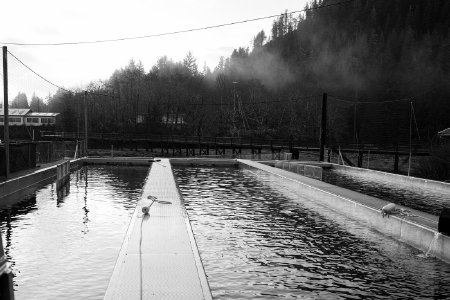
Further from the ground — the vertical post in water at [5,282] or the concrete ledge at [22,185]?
the vertical post in water at [5,282]

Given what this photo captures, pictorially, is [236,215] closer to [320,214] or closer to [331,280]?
[320,214]

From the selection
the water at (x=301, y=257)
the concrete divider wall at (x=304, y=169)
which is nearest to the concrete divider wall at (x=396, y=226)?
the water at (x=301, y=257)

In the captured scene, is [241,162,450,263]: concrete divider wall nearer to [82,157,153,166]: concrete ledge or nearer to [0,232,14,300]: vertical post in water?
[0,232,14,300]: vertical post in water

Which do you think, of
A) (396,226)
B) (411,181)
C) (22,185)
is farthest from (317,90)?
(396,226)

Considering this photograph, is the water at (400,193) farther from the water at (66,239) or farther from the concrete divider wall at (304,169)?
the water at (66,239)

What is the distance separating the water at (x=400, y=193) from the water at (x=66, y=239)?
30.9ft

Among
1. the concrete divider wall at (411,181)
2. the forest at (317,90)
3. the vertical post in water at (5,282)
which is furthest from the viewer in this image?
the forest at (317,90)

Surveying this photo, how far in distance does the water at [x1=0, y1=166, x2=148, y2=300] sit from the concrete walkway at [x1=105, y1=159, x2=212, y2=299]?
1.38 feet

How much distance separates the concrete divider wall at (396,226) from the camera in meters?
8.45

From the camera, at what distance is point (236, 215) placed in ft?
38.7

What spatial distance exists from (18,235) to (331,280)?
6.69 metres

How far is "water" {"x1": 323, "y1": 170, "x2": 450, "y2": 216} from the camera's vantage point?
14764 mm

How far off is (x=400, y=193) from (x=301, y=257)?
36.3 ft

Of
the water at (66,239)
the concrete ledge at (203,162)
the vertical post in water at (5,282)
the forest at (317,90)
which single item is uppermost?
the forest at (317,90)
